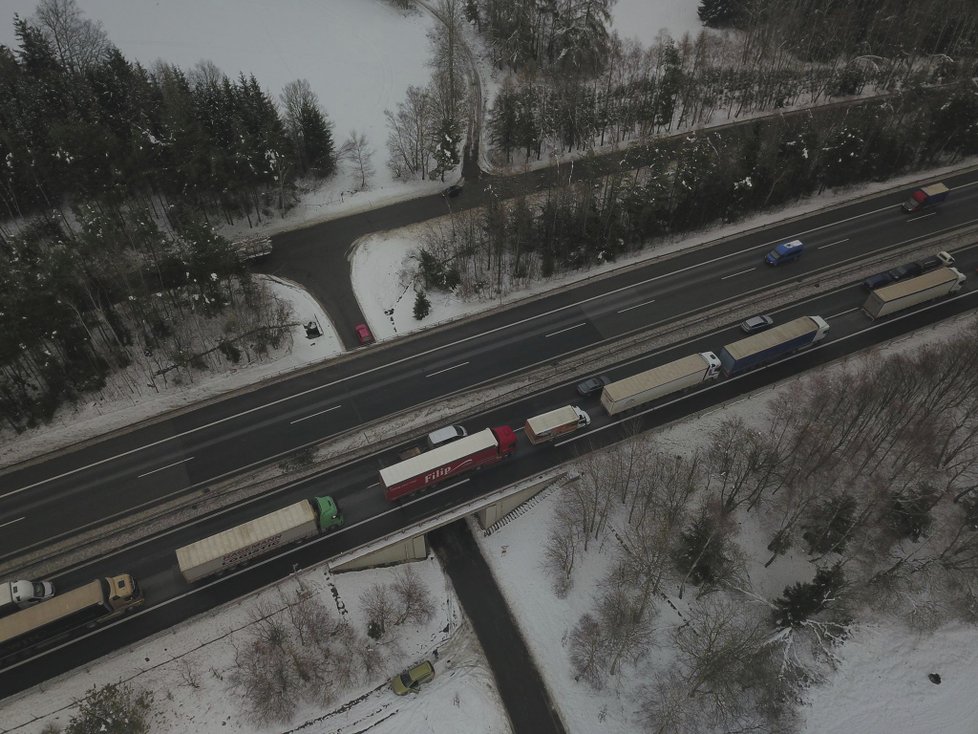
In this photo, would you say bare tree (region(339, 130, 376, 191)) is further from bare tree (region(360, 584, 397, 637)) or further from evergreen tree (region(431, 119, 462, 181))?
bare tree (region(360, 584, 397, 637))

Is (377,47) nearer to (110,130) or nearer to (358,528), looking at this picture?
(110,130)

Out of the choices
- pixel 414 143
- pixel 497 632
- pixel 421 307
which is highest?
pixel 414 143

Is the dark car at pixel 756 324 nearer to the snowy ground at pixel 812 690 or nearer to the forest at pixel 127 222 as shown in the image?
the snowy ground at pixel 812 690

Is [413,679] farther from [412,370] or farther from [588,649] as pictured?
[412,370]

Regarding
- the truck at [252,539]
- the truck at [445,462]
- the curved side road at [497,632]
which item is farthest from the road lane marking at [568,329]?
the truck at [252,539]

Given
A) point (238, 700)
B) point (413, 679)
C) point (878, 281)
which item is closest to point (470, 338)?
point (413, 679)

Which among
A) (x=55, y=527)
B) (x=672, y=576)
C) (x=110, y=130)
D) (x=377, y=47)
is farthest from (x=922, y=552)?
(x=377, y=47)

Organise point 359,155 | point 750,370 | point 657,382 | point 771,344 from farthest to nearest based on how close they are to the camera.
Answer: point 359,155 → point 750,370 → point 771,344 → point 657,382
